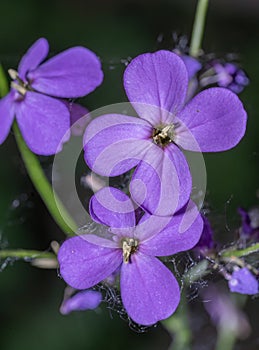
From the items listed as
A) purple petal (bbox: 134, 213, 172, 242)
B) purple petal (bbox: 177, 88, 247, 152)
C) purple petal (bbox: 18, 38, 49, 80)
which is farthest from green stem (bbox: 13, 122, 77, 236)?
purple petal (bbox: 177, 88, 247, 152)

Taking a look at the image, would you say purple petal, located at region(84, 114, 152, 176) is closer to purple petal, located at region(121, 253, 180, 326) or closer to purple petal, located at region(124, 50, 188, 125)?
purple petal, located at region(124, 50, 188, 125)

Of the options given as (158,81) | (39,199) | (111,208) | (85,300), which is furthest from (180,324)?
(39,199)

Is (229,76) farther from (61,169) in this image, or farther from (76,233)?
(76,233)

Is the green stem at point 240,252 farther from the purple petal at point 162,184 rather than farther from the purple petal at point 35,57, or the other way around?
the purple petal at point 35,57

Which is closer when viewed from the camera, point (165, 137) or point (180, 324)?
point (165, 137)

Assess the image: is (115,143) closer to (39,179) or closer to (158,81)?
(158,81)

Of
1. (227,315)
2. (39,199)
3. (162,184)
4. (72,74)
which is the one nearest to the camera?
(162,184)

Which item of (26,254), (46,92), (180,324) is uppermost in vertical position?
(46,92)
